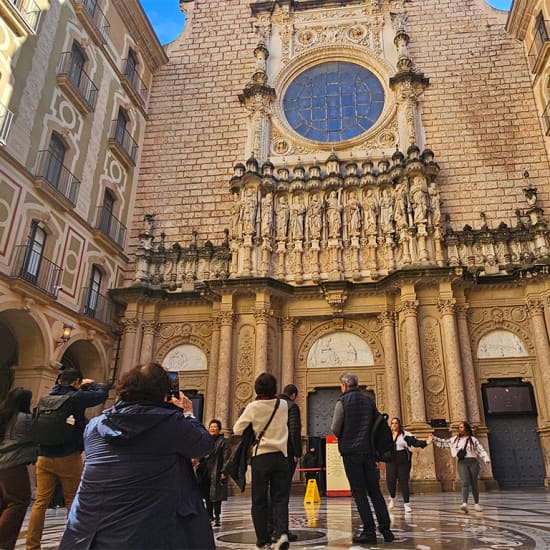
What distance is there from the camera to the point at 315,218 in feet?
57.0

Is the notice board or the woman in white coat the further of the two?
the notice board

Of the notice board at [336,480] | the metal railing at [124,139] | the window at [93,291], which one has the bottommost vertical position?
the notice board at [336,480]

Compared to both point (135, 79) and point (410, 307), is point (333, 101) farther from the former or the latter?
point (410, 307)

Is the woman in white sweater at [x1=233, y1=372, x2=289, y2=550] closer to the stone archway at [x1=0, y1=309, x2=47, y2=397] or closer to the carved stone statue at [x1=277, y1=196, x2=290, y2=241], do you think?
the stone archway at [x1=0, y1=309, x2=47, y2=397]

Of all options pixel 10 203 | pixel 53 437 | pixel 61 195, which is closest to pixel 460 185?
pixel 61 195

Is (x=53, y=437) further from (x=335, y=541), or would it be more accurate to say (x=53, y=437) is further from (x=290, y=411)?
(x=335, y=541)

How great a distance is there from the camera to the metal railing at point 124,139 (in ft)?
60.6

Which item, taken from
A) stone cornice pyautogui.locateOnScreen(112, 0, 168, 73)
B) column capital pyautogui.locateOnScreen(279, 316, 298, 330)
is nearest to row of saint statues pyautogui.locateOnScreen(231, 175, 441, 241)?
column capital pyautogui.locateOnScreen(279, 316, 298, 330)

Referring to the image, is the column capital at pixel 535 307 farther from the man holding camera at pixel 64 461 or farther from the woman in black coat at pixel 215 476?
the man holding camera at pixel 64 461

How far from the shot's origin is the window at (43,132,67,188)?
14.7 m

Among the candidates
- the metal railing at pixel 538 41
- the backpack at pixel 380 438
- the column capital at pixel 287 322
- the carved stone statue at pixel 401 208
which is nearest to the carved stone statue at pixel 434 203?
the carved stone statue at pixel 401 208

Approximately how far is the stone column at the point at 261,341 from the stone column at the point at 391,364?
356cm

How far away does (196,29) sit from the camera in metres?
22.8

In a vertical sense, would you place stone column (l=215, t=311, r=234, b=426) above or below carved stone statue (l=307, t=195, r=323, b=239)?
below
